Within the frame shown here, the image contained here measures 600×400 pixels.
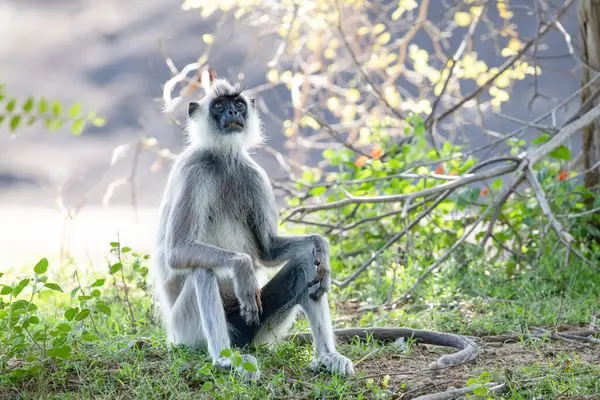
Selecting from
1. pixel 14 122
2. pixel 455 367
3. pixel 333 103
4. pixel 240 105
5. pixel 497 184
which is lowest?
pixel 455 367

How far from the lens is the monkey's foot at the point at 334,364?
3832 millimetres

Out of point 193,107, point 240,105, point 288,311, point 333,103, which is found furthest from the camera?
point 333,103

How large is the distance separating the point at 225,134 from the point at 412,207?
2.21 meters

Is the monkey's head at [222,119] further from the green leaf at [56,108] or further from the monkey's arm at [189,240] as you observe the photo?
the green leaf at [56,108]

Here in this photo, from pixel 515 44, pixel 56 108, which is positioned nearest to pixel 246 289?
pixel 56 108

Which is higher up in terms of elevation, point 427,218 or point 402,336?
point 427,218

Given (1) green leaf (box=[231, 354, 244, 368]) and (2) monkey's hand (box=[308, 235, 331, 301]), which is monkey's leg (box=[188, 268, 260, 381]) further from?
(2) monkey's hand (box=[308, 235, 331, 301])

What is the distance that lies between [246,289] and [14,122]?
1.65 meters

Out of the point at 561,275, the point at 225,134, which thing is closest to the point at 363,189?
the point at 561,275

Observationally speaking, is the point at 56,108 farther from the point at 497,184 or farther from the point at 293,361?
the point at 497,184

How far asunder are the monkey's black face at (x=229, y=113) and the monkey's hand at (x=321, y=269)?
0.82m

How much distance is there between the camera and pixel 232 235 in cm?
423

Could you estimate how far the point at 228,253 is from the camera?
386 centimetres

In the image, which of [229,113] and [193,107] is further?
[193,107]
